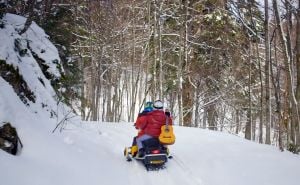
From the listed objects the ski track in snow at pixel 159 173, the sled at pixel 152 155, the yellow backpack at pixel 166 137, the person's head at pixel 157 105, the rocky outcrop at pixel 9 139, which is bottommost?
the ski track in snow at pixel 159 173

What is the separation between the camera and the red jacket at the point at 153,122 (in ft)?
27.9

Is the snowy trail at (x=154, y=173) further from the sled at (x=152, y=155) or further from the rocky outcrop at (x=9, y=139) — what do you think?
the rocky outcrop at (x=9, y=139)

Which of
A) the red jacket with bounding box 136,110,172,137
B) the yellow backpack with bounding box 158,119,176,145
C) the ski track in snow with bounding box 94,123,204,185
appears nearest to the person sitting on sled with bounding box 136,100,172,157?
the red jacket with bounding box 136,110,172,137

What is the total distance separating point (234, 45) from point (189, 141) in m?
11.7

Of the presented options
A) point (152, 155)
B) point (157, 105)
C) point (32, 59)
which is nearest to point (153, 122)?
point (157, 105)

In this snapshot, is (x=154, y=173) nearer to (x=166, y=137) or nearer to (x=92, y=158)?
(x=166, y=137)

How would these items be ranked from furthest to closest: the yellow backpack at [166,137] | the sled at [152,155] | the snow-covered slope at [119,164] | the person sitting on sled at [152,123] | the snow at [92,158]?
the person sitting on sled at [152,123] → the yellow backpack at [166,137] → the sled at [152,155] → the snow at [92,158] → the snow-covered slope at [119,164]

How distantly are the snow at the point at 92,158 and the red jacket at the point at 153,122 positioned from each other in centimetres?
75

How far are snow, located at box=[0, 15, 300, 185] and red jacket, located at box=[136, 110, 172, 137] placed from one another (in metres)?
0.75

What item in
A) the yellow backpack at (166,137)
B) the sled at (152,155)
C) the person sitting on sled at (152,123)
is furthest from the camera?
the person sitting on sled at (152,123)

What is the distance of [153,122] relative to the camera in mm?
8500

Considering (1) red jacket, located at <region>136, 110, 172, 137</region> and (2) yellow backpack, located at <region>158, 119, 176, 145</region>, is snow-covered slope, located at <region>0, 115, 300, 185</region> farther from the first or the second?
(1) red jacket, located at <region>136, 110, 172, 137</region>

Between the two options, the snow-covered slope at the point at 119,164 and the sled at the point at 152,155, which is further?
the sled at the point at 152,155

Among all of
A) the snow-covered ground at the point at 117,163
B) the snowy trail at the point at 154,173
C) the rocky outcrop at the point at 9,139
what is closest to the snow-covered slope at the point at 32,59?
the snow-covered ground at the point at 117,163
